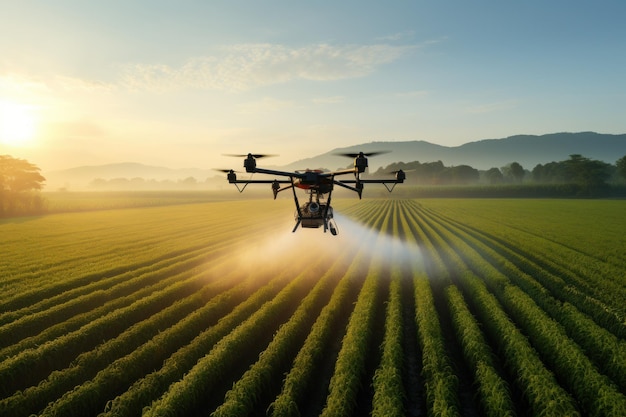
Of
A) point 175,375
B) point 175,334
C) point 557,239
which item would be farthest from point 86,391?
point 557,239

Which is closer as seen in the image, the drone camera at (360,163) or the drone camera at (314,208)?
the drone camera at (360,163)

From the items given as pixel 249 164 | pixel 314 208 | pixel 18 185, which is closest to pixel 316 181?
pixel 314 208

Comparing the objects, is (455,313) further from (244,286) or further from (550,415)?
(244,286)

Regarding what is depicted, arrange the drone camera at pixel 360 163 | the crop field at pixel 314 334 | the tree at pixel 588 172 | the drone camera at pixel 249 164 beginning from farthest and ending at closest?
the tree at pixel 588 172 < the drone camera at pixel 360 163 < the drone camera at pixel 249 164 < the crop field at pixel 314 334

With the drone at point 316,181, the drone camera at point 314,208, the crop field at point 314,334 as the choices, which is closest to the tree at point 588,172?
the crop field at point 314,334

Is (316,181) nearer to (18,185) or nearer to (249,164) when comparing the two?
(249,164)

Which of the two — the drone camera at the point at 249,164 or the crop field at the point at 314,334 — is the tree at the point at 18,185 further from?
the drone camera at the point at 249,164
